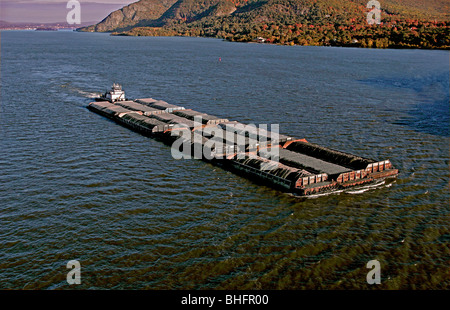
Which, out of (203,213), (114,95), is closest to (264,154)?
(203,213)

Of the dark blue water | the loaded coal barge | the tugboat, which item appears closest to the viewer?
the dark blue water

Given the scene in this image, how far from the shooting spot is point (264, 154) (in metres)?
64.9

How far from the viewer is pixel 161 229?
44625 mm

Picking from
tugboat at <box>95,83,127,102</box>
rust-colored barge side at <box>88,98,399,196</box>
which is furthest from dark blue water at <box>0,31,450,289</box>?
tugboat at <box>95,83,127,102</box>

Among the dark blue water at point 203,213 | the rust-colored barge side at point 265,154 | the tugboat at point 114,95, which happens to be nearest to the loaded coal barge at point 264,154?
the rust-colored barge side at point 265,154

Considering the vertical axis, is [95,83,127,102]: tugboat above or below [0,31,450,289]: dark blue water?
above

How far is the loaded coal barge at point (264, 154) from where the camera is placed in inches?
2189

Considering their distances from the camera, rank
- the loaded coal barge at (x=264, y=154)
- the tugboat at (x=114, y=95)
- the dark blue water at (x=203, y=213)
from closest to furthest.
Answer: the dark blue water at (x=203, y=213)
the loaded coal barge at (x=264, y=154)
the tugboat at (x=114, y=95)

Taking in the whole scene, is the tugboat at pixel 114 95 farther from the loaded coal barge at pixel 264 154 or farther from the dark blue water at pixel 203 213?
the loaded coal barge at pixel 264 154

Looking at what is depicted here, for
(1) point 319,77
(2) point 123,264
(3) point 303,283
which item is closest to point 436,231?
(3) point 303,283

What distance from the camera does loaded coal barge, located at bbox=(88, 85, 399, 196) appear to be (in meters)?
55.6

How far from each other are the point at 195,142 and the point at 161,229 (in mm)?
29419

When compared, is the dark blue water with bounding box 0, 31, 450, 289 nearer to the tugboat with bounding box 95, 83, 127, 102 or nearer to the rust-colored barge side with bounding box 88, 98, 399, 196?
the rust-colored barge side with bounding box 88, 98, 399, 196
